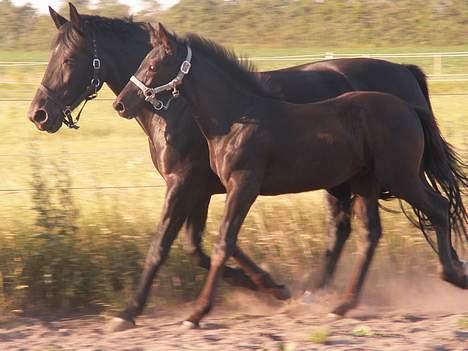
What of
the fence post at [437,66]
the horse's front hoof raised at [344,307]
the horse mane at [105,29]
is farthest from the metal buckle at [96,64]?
the fence post at [437,66]

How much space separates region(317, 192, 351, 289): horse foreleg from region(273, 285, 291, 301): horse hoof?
1.29 feet

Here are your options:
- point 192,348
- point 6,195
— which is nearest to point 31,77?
point 6,195

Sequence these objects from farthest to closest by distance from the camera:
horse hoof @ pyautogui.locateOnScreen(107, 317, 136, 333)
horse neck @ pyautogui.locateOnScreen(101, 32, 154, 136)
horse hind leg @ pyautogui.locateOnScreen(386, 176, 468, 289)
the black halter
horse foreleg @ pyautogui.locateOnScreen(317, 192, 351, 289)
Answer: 1. horse foreleg @ pyautogui.locateOnScreen(317, 192, 351, 289)
2. horse neck @ pyautogui.locateOnScreen(101, 32, 154, 136)
3. the black halter
4. horse hind leg @ pyautogui.locateOnScreen(386, 176, 468, 289)
5. horse hoof @ pyautogui.locateOnScreen(107, 317, 136, 333)

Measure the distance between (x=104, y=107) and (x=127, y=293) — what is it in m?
12.8

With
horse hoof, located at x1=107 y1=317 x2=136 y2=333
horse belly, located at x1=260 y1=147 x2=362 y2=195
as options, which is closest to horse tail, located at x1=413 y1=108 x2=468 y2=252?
horse belly, located at x1=260 y1=147 x2=362 y2=195

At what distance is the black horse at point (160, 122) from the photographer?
6262mm

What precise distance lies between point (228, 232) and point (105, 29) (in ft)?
5.55

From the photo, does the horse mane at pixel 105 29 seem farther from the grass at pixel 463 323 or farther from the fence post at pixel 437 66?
the fence post at pixel 437 66

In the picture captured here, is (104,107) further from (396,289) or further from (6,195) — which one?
(396,289)

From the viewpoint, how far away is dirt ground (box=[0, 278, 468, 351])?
5.58m

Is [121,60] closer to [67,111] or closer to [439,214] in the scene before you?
[67,111]

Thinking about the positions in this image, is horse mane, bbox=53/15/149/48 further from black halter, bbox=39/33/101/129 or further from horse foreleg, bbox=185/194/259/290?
horse foreleg, bbox=185/194/259/290

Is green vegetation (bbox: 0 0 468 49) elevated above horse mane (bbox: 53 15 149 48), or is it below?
below

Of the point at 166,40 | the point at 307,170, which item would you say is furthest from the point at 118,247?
the point at 166,40
